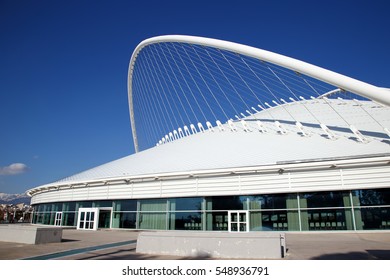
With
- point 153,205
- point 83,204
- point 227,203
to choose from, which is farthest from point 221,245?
point 83,204

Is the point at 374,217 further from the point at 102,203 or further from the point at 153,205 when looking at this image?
the point at 102,203

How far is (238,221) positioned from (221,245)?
10748mm

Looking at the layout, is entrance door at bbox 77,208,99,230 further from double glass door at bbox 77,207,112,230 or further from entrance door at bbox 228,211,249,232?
entrance door at bbox 228,211,249,232

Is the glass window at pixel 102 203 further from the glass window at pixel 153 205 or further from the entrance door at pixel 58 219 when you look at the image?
the entrance door at pixel 58 219

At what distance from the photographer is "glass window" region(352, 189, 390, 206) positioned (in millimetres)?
17672

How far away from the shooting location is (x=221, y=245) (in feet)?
33.3

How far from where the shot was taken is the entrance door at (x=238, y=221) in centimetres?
2038

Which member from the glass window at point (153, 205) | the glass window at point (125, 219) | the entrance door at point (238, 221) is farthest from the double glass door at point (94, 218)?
the entrance door at point (238, 221)
